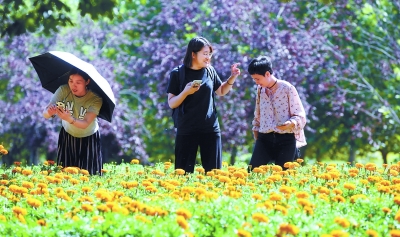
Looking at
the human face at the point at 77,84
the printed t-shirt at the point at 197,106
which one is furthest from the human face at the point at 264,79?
the human face at the point at 77,84

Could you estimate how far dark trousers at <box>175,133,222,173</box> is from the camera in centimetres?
740

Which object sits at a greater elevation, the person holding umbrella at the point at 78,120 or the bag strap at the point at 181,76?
the bag strap at the point at 181,76

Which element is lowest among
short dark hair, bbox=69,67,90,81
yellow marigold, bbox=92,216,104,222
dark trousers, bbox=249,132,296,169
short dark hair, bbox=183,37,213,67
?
yellow marigold, bbox=92,216,104,222

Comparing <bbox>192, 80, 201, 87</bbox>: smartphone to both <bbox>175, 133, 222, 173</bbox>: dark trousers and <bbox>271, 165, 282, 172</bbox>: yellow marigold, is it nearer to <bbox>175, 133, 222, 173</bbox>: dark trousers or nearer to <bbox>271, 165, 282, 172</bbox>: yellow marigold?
<bbox>175, 133, 222, 173</bbox>: dark trousers

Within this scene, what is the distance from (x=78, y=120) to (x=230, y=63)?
8.07 metres

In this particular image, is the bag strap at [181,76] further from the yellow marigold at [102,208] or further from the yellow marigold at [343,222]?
the yellow marigold at [343,222]

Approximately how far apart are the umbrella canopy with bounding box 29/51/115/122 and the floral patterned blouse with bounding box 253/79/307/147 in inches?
59.7

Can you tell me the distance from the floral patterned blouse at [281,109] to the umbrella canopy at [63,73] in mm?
1516

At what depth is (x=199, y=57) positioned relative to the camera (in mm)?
7199

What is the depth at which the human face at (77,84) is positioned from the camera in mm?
7266

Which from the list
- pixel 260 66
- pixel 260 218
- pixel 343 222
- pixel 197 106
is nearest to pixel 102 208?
pixel 260 218

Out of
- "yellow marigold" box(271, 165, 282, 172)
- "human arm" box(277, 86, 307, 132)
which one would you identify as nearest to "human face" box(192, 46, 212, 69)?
"human arm" box(277, 86, 307, 132)

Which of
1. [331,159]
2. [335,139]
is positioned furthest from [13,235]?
[331,159]

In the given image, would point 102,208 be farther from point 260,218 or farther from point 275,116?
point 275,116
